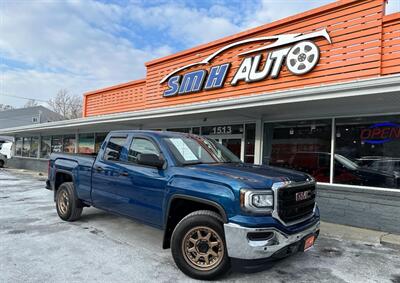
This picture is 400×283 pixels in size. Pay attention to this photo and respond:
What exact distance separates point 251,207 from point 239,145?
6.62 m

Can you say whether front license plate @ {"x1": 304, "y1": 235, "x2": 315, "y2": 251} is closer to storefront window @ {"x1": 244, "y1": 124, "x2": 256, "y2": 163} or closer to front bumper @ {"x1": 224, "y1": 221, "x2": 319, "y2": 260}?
front bumper @ {"x1": 224, "y1": 221, "x2": 319, "y2": 260}

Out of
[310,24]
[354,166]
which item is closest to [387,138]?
[354,166]

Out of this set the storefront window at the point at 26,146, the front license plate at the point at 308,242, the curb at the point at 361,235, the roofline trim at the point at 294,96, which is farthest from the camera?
the storefront window at the point at 26,146

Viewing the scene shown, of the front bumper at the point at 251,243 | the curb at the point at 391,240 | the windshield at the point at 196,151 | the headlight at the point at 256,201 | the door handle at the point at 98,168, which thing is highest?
the windshield at the point at 196,151

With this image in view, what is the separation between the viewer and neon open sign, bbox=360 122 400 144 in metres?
7.07

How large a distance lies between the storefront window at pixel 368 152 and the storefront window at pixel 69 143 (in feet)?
50.8

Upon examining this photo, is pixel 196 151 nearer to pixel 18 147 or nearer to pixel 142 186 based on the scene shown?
pixel 142 186

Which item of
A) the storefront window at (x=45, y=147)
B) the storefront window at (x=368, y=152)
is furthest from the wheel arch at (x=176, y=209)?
the storefront window at (x=45, y=147)

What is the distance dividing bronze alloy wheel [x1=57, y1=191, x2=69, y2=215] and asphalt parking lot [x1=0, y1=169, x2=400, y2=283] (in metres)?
0.25

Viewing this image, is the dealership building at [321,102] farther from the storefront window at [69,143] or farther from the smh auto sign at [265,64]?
the storefront window at [69,143]

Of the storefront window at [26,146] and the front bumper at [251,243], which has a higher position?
the storefront window at [26,146]

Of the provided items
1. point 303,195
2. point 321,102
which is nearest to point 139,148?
point 303,195

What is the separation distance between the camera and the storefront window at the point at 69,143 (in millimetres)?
18984

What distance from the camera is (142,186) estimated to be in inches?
186
